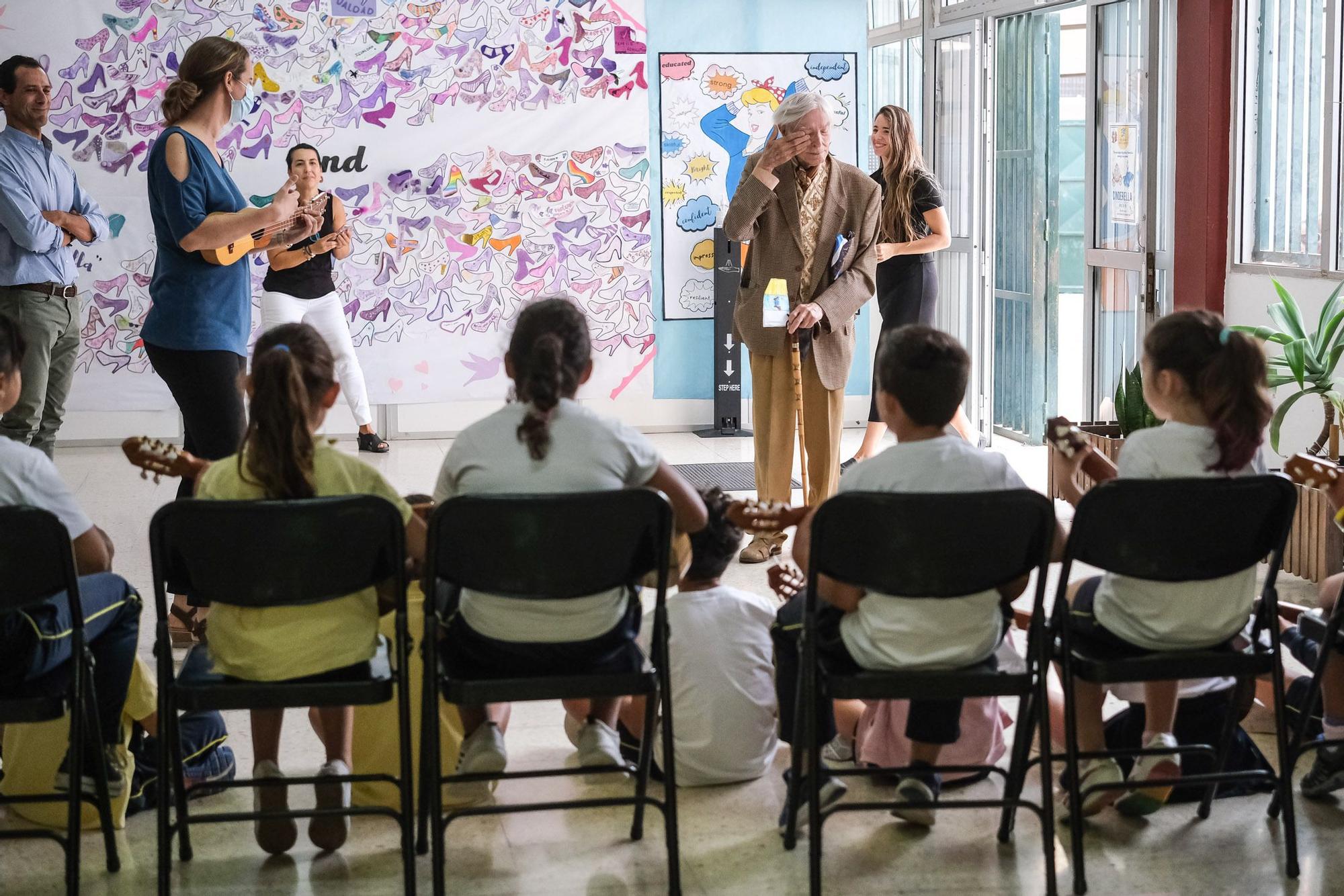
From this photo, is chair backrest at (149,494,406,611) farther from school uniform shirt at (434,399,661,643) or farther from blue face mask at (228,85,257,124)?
blue face mask at (228,85,257,124)

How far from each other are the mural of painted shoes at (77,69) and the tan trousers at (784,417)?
4.00 meters

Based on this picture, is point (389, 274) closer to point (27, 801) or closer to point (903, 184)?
point (903, 184)

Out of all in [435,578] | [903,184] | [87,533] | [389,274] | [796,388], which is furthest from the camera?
[389,274]

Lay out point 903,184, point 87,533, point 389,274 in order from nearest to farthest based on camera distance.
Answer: point 87,533 < point 903,184 < point 389,274

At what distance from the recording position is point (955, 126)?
728 cm

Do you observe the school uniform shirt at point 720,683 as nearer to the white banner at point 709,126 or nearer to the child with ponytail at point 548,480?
the child with ponytail at point 548,480

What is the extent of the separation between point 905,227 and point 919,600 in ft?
12.5

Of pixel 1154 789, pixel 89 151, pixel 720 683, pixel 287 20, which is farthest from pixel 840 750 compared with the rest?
pixel 89 151

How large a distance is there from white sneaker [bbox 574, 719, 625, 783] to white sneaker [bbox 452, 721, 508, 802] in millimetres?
155

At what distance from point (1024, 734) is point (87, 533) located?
5.78 feet

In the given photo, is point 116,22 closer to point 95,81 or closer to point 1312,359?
point 95,81

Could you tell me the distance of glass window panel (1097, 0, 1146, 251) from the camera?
582cm

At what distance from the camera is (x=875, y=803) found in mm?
2533

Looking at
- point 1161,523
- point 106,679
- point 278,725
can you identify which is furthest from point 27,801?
point 1161,523
